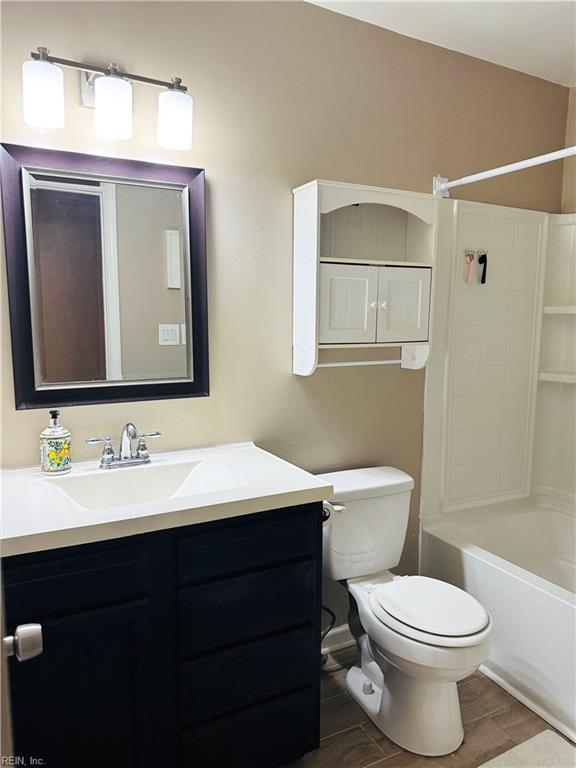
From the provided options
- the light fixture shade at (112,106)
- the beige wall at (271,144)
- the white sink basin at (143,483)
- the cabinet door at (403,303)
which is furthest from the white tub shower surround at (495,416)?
the light fixture shade at (112,106)

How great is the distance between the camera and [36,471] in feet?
5.33

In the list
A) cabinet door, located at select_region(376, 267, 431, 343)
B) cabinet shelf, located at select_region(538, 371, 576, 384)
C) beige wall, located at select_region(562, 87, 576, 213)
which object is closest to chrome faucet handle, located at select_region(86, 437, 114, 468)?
cabinet door, located at select_region(376, 267, 431, 343)

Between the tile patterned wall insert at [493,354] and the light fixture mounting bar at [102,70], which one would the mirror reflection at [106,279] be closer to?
the light fixture mounting bar at [102,70]

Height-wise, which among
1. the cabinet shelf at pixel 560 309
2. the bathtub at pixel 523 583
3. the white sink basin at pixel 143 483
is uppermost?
the cabinet shelf at pixel 560 309

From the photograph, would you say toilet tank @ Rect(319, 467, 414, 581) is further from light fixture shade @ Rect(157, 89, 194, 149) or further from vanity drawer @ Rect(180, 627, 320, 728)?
light fixture shade @ Rect(157, 89, 194, 149)

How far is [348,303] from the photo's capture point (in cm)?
196

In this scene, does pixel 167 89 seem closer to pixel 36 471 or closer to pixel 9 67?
pixel 9 67

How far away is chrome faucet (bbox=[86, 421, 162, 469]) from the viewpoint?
5.49 feet

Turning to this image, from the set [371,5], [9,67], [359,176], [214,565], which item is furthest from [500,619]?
[9,67]

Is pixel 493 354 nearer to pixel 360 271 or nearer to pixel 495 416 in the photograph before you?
pixel 495 416

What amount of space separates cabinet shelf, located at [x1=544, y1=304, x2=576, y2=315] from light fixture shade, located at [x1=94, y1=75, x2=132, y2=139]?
203cm

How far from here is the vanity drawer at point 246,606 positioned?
1.39m

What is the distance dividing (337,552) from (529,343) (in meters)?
1.46

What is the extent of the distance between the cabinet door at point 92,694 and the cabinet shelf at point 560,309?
221 cm
